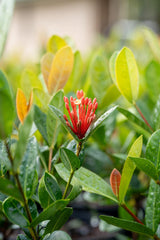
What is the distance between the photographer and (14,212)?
1.58 feet

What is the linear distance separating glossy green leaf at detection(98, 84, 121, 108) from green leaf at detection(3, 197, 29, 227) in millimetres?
339

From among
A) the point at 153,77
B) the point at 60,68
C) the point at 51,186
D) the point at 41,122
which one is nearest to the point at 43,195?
the point at 51,186

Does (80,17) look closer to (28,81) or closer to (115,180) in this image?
(28,81)

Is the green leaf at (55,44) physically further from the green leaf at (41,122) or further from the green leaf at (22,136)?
the green leaf at (22,136)

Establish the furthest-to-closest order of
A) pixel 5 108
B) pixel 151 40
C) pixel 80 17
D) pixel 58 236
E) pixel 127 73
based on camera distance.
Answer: pixel 80 17 → pixel 151 40 → pixel 127 73 → pixel 58 236 → pixel 5 108

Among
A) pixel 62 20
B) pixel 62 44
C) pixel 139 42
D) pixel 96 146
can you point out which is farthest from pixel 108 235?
pixel 62 20

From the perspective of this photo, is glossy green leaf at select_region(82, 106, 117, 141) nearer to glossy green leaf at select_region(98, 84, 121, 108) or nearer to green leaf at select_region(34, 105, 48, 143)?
green leaf at select_region(34, 105, 48, 143)

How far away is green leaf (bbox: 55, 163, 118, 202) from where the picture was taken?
531 mm

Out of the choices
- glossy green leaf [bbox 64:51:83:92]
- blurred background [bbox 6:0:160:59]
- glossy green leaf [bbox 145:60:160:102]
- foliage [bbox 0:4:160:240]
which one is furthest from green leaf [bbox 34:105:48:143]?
blurred background [bbox 6:0:160:59]

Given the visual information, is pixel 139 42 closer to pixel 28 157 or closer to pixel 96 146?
pixel 96 146

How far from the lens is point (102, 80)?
80 cm

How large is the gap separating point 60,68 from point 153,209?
12.9 inches

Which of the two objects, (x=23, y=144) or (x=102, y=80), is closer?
(x=23, y=144)

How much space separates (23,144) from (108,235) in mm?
763
